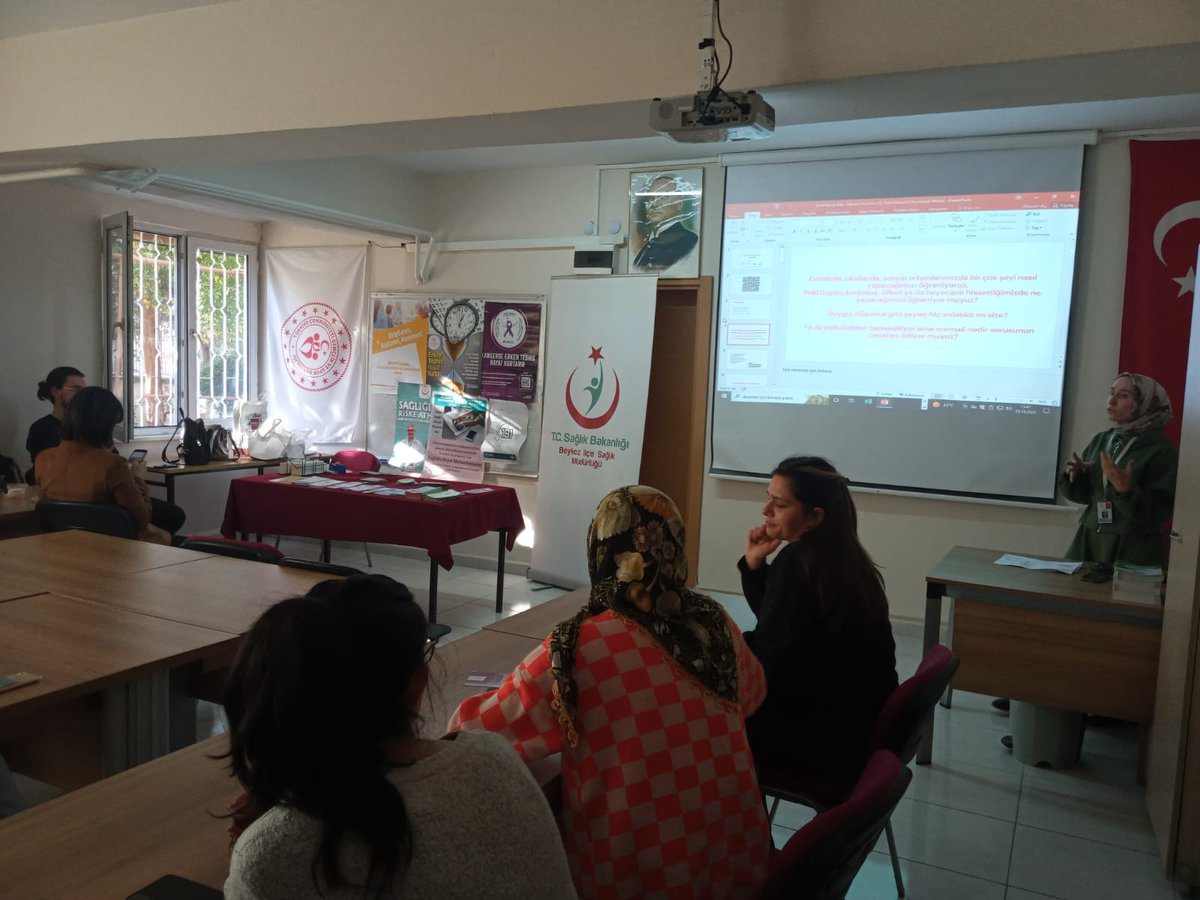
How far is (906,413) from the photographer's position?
4.90m

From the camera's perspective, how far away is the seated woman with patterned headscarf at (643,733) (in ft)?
Answer: 4.53

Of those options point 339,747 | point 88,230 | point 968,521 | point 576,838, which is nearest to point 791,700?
point 576,838

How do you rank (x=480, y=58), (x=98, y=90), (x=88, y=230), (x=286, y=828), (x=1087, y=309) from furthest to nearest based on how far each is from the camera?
(x=88, y=230) → (x=1087, y=309) → (x=98, y=90) → (x=480, y=58) → (x=286, y=828)

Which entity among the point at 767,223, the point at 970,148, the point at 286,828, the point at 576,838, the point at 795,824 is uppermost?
the point at 970,148

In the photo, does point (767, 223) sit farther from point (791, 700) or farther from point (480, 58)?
point (791, 700)

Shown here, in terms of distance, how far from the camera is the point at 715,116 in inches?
97.9

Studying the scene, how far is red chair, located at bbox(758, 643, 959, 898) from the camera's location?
183cm

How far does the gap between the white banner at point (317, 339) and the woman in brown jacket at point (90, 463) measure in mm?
3051

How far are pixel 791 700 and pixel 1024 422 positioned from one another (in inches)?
127

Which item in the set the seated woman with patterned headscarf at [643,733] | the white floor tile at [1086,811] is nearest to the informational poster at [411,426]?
the white floor tile at [1086,811]

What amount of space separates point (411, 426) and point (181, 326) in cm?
187

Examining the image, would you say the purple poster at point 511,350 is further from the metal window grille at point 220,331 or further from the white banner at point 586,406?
the metal window grille at point 220,331

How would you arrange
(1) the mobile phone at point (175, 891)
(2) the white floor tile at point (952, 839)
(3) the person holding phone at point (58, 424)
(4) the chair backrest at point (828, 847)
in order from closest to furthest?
(1) the mobile phone at point (175, 891)
(4) the chair backrest at point (828, 847)
(2) the white floor tile at point (952, 839)
(3) the person holding phone at point (58, 424)

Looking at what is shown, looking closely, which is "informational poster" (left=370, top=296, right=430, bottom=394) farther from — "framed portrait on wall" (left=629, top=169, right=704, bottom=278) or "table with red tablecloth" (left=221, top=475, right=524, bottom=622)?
"framed portrait on wall" (left=629, top=169, right=704, bottom=278)
